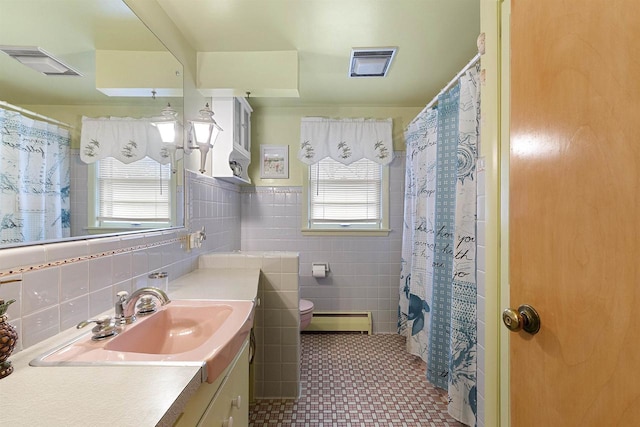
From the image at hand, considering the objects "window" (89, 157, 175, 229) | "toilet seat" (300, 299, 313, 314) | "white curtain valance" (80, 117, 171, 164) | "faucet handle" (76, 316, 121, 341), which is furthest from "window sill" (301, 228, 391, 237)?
"faucet handle" (76, 316, 121, 341)

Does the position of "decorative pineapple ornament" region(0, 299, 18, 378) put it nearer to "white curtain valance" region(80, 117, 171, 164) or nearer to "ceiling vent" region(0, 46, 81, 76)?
"white curtain valance" region(80, 117, 171, 164)

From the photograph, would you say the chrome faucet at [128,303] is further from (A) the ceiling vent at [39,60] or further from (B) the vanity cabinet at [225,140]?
(B) the vanity cabinet at [225,140]

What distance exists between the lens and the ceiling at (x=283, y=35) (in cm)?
82

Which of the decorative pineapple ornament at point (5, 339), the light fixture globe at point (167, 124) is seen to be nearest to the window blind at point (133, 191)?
the light fixture globe at point (167, 124)

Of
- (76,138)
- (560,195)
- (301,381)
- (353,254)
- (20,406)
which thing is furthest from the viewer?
(353,254)

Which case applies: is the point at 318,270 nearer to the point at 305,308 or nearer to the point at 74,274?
the point at 305,308

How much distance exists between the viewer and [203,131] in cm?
175

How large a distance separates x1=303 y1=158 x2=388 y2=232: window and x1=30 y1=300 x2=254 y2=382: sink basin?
190cm

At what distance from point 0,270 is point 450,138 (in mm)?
2040

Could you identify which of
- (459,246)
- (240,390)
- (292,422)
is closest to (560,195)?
(459,246)

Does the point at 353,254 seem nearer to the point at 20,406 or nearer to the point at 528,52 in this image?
the point at 528,52

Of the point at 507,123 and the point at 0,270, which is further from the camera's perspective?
the point at 507,123

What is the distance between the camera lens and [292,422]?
1688 millimetres

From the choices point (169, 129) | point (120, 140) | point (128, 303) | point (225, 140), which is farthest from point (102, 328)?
point (225, 140)
